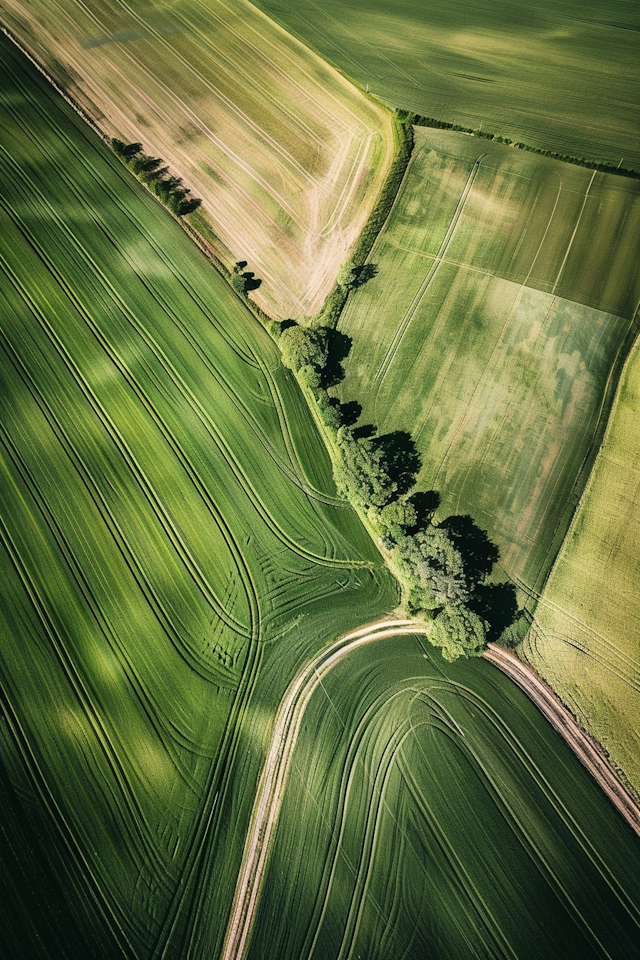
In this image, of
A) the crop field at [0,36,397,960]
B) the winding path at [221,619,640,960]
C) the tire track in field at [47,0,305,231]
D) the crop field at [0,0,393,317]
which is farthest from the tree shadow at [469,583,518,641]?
the tire track in field at [47,0,305,231]

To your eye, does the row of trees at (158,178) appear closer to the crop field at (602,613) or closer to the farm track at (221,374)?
the farm track at (221,374)

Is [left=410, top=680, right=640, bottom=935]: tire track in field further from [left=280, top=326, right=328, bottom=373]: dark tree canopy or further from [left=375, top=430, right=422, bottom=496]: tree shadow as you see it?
[left=280, top=326, right=328, bottom=373]: dark tree canopy

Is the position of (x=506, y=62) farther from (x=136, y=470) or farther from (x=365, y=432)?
(x=136, y=470)

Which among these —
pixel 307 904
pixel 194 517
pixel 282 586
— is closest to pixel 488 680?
pixel 282 586

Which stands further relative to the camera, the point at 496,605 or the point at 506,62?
the point at 506,62

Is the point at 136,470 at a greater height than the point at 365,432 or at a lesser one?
lesser

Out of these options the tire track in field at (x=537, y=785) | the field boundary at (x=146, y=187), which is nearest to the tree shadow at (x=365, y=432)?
the field boundary at (x=146, y=187)

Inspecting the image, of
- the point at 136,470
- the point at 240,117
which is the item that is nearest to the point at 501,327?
the point at 240,117
